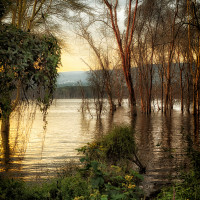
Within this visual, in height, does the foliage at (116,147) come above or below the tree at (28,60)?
below

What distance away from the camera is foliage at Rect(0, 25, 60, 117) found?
3.52 metres

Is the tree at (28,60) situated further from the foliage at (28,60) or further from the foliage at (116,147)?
the foliage at (116,147)

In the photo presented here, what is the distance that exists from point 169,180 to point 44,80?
3433mm

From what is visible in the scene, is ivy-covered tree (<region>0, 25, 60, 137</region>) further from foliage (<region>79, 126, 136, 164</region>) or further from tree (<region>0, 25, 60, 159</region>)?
foliage (<region>79, 126, 136, 164</region>)

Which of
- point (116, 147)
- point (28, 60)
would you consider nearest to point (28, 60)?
point (28, 60)

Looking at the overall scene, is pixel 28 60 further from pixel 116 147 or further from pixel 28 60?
pixel 116 147

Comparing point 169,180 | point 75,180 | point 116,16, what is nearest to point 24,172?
point 75,180

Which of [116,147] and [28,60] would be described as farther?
[116,147]

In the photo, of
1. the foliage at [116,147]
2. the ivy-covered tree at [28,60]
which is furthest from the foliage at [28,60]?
the foliage at [116,147]

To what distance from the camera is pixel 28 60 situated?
370cm

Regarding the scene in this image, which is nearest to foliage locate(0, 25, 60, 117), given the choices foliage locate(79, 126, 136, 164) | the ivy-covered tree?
the ivy-covered tree

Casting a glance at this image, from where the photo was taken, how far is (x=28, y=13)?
1412 cm

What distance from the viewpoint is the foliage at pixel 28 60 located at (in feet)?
11.6

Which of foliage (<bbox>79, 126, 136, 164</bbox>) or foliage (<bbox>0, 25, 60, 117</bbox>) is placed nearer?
foliage (<bbox>0, 25, 60, 117</bbox>)
